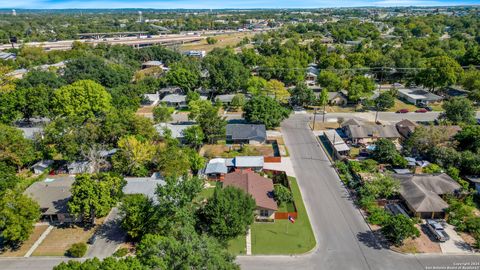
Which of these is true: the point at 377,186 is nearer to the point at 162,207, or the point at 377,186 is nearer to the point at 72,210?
the point at 162,207

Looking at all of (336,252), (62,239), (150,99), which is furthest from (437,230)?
(150,99)

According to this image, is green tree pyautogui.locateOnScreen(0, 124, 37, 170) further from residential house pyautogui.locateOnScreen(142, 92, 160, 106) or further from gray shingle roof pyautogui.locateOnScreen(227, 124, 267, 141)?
residential house pyautogui.locateOnScreen(142, 92, 160, 106)

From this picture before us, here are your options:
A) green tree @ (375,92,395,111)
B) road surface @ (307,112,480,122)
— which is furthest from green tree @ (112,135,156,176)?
green tree @ (375,92,395,111)

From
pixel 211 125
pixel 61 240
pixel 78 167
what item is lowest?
pixel 61 240

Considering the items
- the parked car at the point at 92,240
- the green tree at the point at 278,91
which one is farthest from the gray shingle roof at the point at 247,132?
the parked car at the point at 92,240

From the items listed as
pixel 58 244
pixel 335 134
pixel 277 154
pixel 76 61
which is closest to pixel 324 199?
pixel 277 154

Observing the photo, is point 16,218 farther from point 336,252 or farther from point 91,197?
point 336,252
